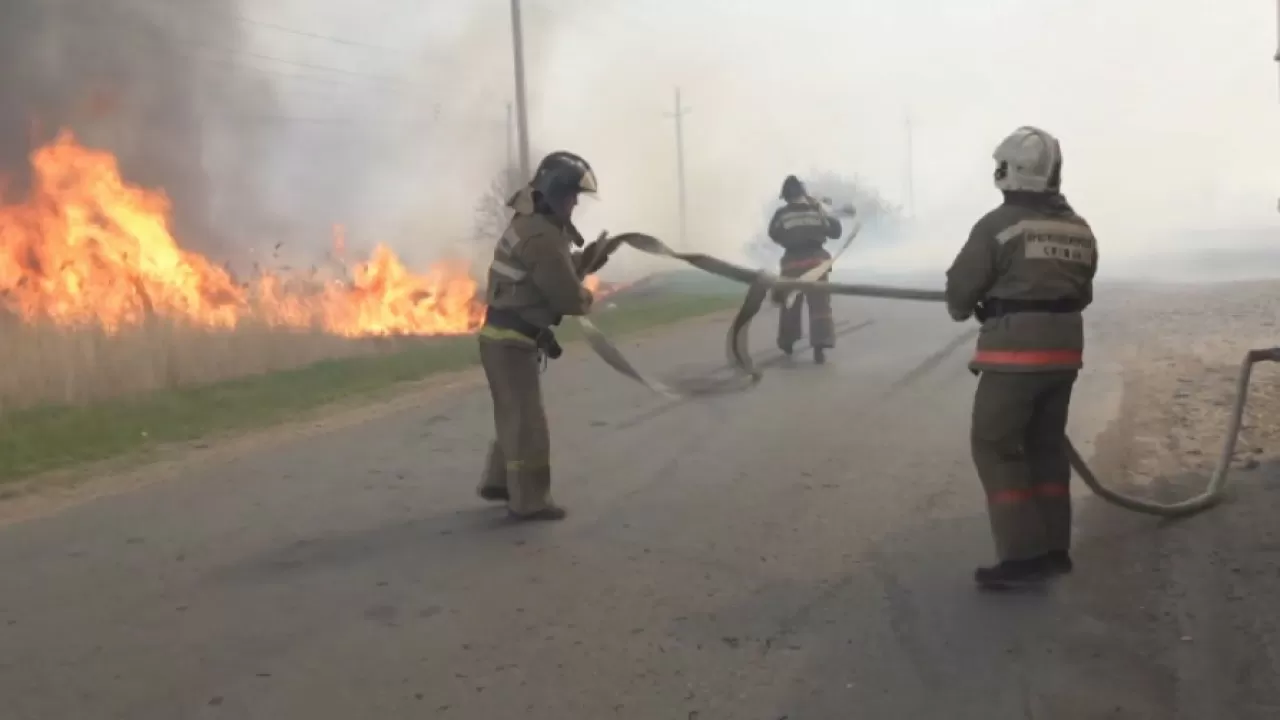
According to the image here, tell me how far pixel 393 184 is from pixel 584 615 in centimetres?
2756

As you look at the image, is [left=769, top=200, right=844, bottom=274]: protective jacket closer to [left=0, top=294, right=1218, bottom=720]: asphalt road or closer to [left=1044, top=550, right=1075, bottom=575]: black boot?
[left=0, top=294, right=1218, bottom=720]: asphalt road

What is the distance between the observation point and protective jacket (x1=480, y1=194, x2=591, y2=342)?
5.24 meters

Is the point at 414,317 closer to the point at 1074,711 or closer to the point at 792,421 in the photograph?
the point at 792,421

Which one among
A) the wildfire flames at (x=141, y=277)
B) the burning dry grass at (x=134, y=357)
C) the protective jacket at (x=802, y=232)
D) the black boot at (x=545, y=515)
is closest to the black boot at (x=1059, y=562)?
the black boot at (x=545, y=515)

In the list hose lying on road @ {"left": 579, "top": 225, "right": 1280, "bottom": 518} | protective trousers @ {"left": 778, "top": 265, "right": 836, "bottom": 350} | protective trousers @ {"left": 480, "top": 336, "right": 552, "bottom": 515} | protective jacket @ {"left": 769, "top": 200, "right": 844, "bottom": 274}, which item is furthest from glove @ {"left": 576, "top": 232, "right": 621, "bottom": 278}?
protective jacket @ {"left": 769, "top": 200, "right": 844, "bottom": 274}

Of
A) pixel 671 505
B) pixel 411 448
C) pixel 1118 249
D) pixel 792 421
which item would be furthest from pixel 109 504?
pixel 1118 249

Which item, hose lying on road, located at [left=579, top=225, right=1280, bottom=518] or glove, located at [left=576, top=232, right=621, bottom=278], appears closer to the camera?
hose lying on road, located at [left=579, top=225, right=1280, bottom=518]

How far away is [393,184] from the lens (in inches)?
1180

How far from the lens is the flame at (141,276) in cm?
1609

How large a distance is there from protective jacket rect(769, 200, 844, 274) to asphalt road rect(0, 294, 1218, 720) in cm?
413

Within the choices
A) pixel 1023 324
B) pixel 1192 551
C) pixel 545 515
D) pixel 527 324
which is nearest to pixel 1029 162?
pixel 1023 324

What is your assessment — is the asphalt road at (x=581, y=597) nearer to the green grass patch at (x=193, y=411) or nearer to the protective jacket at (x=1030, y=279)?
the protective jacket at (x=1030, y=279)

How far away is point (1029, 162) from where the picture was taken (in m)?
4.16

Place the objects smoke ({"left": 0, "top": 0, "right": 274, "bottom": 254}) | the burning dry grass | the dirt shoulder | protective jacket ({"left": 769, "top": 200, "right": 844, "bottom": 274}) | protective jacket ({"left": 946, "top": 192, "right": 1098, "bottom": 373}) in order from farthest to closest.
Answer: smoke ({"left": 0, "top": 0, "right": 274, "bottom": 254}), protective jacket ({"left": 769, "top": 200, "right": 844, "bottom": 274}), the burning dry grass, protective jacket ({"left": 946, "top": 192, "right": 1098, "bottom": 373}), the dirt shoulder
